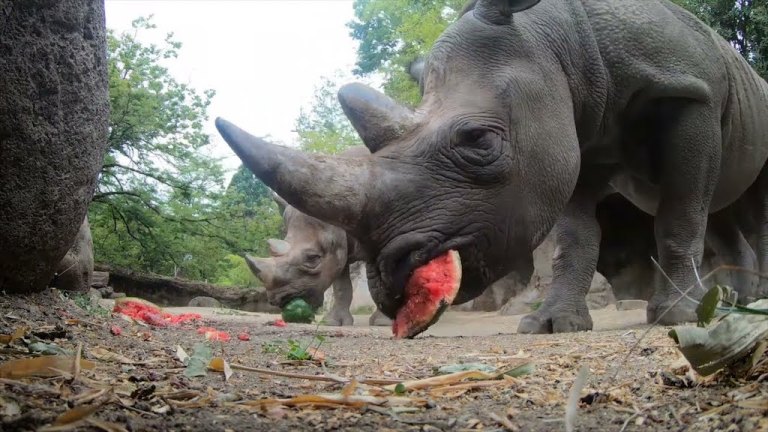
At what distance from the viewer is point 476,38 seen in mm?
4480

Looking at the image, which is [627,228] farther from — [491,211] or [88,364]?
[88,364]

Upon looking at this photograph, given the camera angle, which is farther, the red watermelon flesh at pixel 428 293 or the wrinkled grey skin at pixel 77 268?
the wrinkled grey skin at pixel 77 268

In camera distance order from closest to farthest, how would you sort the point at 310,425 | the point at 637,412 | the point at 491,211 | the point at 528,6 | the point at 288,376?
the point at 310,425, the point at 637,412, the point at 288,376, the point at 491,211, the point at 528,6

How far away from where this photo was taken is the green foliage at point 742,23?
995 centimetres

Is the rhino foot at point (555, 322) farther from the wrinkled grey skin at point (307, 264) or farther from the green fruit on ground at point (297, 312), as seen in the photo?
the green fruit on ground at point (297, 312)

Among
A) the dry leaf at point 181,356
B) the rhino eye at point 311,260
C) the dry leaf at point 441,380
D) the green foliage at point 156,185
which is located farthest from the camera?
the green foliage at point 156,185

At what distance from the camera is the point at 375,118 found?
410 cm

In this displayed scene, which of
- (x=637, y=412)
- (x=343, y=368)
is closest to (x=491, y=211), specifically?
(x=343, y=368)

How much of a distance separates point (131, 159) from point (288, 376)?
12.6 m

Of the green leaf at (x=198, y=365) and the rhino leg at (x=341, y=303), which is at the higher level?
the green leaf at (x=198, y=365)

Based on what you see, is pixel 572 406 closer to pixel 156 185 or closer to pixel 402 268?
pixel 402 268

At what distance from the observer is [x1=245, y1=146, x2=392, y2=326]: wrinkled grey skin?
808 centimetres

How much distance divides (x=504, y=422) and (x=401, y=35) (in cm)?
1454

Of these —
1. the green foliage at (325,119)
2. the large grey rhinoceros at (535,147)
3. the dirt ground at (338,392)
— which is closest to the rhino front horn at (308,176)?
the large grey rhinoceros at (535,147)
